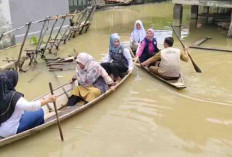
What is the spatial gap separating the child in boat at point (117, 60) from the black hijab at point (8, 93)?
3.19 metres

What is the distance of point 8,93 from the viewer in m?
4.45

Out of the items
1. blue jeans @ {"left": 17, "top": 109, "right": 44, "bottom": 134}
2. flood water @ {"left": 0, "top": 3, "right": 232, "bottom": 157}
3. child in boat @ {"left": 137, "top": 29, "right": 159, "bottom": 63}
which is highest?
child in boat @ {"left": 137, "top": 29, "right": 159, "bottom": 63}

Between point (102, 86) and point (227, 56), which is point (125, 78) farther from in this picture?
point (227, 56)

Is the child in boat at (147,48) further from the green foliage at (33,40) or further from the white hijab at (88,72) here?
the green foliage at (33,40)

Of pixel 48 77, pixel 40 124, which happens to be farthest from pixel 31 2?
pixel 40 124

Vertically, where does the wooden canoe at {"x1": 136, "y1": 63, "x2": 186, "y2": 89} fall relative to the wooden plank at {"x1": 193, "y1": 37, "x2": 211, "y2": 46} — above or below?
below

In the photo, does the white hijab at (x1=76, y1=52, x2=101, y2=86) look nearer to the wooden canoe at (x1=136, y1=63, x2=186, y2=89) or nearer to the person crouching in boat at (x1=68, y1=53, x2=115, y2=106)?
the person crouching in boat at (x1=68, y1=53, x2=115, y2=106)

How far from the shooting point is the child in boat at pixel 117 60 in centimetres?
741

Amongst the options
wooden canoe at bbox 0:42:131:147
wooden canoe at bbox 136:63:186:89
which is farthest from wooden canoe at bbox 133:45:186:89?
wooden canoe at bbox 0:42:131:147

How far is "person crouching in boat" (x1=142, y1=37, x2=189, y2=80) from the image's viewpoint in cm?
728

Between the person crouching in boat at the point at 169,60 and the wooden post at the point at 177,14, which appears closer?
the person crouching in boat at the point at 169,60

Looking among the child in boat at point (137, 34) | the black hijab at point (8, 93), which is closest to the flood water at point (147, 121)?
the black hijab at point (8, 93)

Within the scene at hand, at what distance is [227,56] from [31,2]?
300 inches

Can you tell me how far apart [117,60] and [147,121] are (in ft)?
7.42
